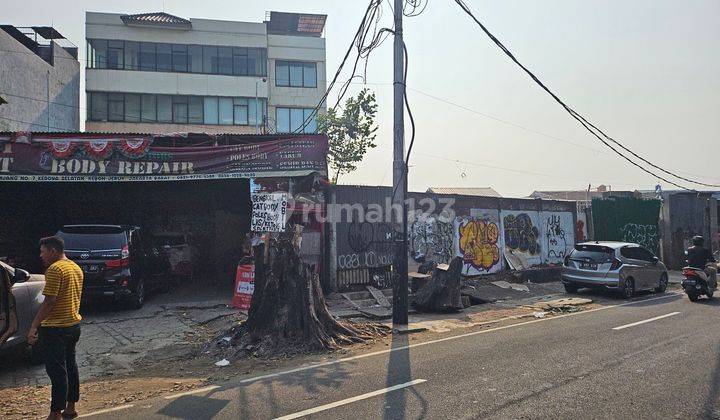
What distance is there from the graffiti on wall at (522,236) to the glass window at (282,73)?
24.5m

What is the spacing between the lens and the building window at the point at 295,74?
38906mm

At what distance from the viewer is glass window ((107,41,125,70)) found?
35.8 meters

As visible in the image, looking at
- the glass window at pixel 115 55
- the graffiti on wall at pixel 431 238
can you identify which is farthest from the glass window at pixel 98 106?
the graffiti on wall at pixel 431 238

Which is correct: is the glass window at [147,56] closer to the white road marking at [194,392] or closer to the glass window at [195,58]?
the glass window at [195,58]

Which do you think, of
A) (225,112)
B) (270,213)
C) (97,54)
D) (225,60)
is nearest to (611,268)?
(270,213)

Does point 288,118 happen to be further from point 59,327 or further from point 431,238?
point 59,327

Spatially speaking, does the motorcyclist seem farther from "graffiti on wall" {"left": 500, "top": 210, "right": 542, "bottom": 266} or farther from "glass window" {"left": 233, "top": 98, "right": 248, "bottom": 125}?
"glass window" {"left": 233, "top": 98, "right": 248, "bottom": 125}

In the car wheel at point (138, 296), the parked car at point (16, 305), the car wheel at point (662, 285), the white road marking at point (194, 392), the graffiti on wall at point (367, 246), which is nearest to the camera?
the white road marking at point (194, 392)

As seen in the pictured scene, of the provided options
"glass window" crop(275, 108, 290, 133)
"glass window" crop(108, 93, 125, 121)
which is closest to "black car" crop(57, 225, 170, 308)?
"glass window" crop(108, 93, 125, 121)

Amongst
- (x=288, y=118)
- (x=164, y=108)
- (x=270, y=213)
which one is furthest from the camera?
(x=288, y=118)

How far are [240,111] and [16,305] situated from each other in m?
31.7

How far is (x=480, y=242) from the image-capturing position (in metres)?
17.6

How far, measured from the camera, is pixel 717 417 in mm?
5129

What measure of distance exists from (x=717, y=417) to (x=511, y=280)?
12.9 meters
